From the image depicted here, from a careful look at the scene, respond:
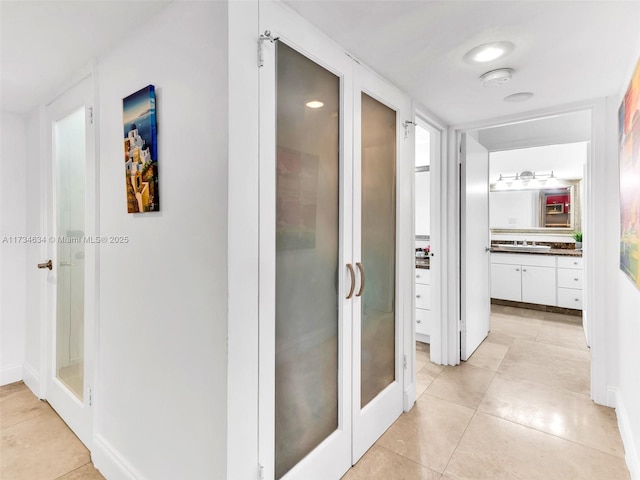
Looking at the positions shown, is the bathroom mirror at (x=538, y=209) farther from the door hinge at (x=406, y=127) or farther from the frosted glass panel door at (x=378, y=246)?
the frosted glass panel door at (x=378, y=246)

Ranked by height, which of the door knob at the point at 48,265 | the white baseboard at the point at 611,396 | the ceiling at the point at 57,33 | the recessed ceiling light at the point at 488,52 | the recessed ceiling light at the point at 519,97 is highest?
the recessed ceiling light at the point at 519,97

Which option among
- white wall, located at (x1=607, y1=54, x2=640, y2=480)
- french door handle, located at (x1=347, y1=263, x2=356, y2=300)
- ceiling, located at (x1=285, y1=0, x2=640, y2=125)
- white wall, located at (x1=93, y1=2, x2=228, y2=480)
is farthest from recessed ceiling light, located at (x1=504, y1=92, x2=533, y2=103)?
white wall, located at (x1=93, y1=2, x2=228, y2=480)

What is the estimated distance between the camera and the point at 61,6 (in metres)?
1.34

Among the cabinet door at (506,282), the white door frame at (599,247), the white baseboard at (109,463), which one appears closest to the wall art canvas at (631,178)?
the white door frame at (599,247)

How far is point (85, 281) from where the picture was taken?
187cm

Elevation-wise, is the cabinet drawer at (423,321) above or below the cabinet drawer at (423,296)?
below

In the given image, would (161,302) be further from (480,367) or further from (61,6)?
(480,367)

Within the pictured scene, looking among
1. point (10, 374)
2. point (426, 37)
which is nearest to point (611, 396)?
point (426, 37)

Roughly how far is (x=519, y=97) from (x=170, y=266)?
2.51 metres

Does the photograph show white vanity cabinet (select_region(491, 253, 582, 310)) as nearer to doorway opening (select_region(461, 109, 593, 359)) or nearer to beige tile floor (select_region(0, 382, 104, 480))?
doorway opening (select_region(461, 109, 593, 359))

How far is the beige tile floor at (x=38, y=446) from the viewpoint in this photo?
1763mm

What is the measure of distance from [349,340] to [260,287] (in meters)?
0.73

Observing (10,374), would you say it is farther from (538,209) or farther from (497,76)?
(538,209)

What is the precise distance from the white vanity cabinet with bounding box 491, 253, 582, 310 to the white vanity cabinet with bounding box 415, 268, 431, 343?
2.34m
